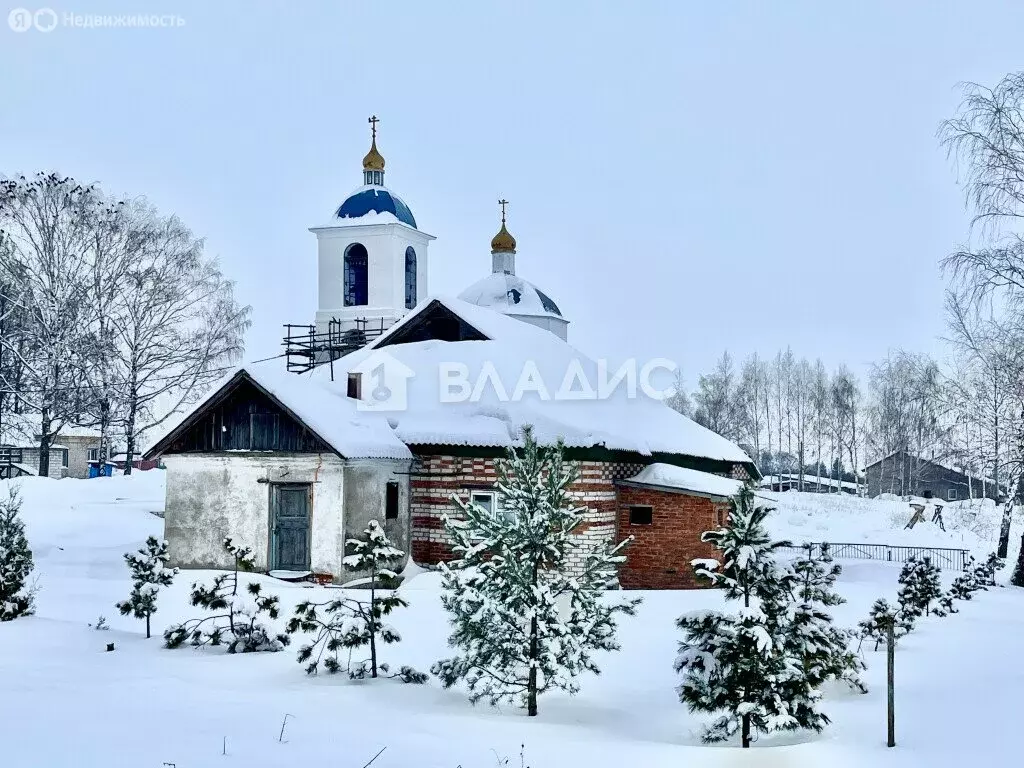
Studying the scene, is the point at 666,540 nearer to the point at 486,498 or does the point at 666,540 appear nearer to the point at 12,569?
the point at 486,498

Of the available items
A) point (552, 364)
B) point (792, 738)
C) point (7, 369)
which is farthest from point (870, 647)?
point (7, 369)

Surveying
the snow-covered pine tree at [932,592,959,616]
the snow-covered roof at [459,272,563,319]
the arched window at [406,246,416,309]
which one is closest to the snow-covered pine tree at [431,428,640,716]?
the snow-covered pine tree at [932,592,959,616]

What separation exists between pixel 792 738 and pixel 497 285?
33780mm

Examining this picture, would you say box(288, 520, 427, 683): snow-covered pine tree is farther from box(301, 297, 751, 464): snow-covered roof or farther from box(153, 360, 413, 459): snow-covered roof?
box(301, 297, 751, 464): snow-covered roof

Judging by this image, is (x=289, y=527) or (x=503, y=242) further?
(x=503, y=242)

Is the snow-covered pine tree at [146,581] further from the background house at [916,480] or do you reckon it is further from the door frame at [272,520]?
the background house at [916,480]

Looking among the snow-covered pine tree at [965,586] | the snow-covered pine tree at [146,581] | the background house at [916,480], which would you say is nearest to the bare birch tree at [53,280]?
the snow-covered pine tree at [146,581]

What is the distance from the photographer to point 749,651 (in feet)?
30.5

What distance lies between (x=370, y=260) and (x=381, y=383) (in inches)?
664

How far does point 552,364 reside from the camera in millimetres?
24141

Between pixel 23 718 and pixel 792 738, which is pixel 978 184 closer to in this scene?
pixel 792 738

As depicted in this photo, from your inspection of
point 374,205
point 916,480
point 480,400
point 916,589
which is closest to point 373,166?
point 374,205

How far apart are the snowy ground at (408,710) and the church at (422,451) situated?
3.52 m

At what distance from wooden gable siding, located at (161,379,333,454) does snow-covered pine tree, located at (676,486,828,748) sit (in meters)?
12.2
